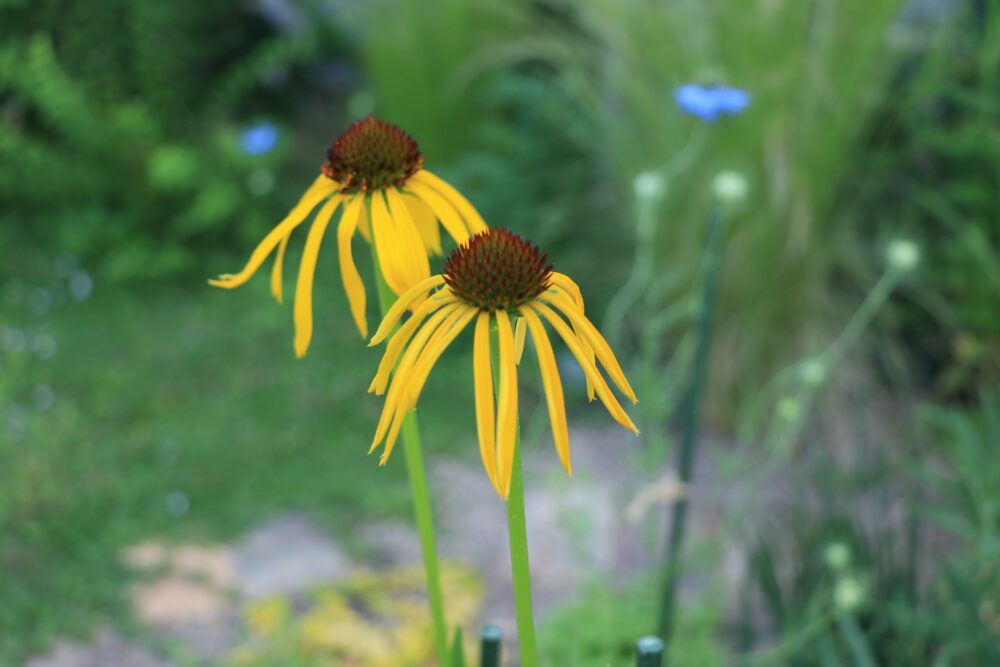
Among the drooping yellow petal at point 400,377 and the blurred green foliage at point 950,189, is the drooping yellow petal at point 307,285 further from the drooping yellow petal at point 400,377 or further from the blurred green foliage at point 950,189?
the blurred green foliage at point 950,189

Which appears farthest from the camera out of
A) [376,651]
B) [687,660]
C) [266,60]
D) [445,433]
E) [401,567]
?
[266,60]

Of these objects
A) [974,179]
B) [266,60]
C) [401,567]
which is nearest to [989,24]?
[974,179]

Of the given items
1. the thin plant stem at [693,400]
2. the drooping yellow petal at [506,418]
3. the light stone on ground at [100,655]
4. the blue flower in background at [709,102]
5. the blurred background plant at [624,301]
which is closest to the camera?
the drooping yellow petal at [506,418]

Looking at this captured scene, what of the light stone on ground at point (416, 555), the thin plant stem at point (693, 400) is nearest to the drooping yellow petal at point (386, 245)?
the thin plant stem at point (693, 400)

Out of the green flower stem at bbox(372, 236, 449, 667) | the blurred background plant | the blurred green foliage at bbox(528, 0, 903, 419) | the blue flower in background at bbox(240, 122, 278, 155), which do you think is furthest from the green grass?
the green flower stem at bbox(372, 236, 449, 667)

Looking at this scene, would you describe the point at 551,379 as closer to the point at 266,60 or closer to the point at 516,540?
the point at 516,540

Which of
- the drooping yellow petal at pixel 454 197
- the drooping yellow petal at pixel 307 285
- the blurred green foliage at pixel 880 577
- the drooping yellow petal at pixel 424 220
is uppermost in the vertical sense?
the blurred green foliage at pixel 880 577
